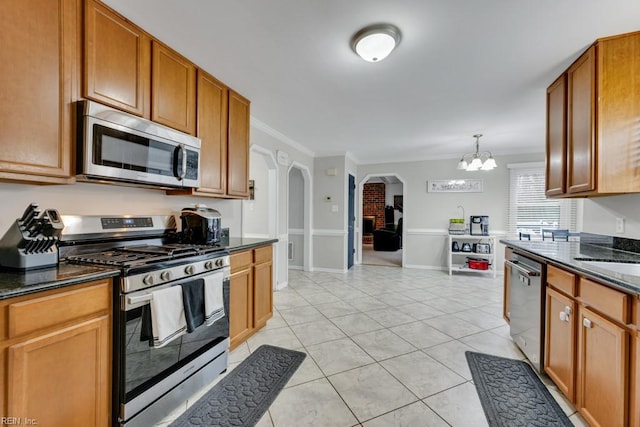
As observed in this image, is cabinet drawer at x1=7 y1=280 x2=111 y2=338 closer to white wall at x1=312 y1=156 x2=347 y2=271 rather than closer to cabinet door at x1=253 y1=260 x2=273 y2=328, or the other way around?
cabinet door at x1=253 y1=260 x2=273 y2=328

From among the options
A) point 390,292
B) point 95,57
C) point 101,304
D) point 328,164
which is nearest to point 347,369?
point 101,304

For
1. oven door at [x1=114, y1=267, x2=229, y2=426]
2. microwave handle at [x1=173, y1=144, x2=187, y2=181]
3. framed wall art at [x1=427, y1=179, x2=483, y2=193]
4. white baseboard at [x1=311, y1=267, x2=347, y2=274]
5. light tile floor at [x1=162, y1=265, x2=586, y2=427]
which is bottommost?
light tile floor at [x1=162, y1=265, x2=586, y2=427]

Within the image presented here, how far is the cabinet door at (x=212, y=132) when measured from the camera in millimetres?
2322

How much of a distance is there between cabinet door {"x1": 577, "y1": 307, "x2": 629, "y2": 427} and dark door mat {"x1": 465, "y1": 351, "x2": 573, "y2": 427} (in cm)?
19

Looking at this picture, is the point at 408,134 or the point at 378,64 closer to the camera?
the point at 378,64

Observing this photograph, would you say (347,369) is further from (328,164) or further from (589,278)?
(328,164)

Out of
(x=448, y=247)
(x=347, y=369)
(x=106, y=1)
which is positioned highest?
(x=106, y=1)

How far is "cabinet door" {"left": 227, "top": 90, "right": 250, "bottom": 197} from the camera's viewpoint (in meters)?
2.67

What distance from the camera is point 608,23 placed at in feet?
5.54

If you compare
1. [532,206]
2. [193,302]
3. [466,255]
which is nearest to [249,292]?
[193,302]

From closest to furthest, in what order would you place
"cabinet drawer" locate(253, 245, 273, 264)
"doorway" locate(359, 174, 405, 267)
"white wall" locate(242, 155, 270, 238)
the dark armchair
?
"cabinet drawer" locate(253, 245, 273, 264) → "white wall" locate(242, 155, 270, 238) → the dark armchair → "doorway" locate(359, 174, 405, 267)

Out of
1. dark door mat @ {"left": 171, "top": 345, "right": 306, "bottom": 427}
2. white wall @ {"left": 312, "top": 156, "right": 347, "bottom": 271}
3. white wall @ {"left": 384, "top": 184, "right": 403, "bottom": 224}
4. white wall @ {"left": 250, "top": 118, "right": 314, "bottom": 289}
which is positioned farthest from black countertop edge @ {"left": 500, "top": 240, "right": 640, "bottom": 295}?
white wall @ {"left": 384, "top": 184, "right": 403, "bottom": 224}

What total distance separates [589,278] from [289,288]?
354 centimetres

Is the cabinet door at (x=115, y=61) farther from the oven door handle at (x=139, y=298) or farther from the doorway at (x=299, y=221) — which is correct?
the doorway at (x=299, y=221)
